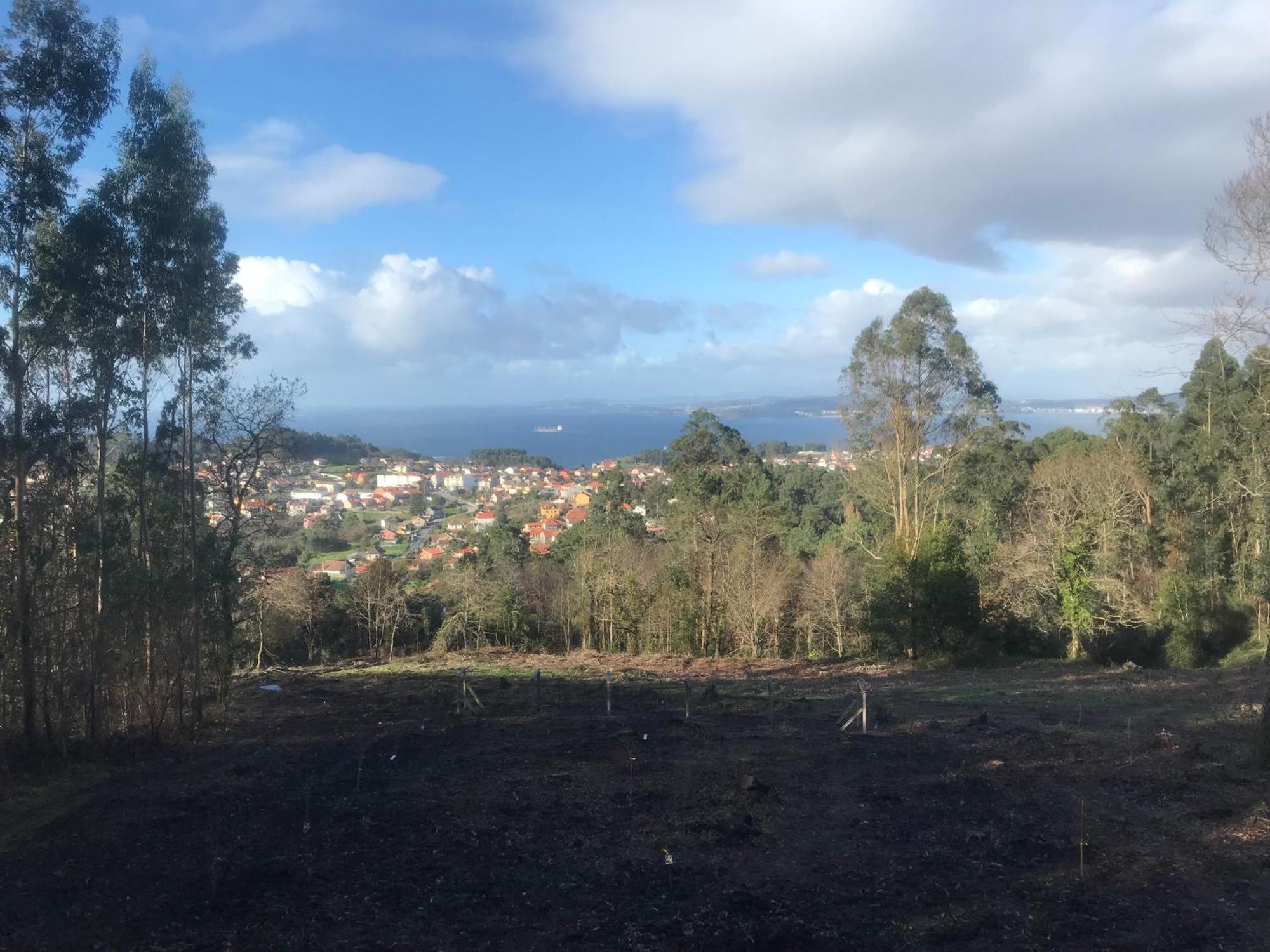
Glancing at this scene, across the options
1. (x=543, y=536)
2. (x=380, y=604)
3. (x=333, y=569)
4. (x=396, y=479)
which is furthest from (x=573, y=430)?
(x=380, y=604)

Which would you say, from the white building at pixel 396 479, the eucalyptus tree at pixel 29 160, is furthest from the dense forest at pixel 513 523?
the white building at pixel 396 479

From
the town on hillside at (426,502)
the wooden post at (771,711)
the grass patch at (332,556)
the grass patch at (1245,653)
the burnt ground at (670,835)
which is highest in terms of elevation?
the town on hillside at (426,502)

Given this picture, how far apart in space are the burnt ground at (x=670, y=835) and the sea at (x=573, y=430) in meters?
16.3

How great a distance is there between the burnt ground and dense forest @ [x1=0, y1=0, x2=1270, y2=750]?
8.69 feet

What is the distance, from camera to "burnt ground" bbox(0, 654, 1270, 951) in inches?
219

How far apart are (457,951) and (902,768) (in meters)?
5.67

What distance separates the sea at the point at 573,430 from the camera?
67156mm

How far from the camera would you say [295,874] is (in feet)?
21.6

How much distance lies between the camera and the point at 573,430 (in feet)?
423

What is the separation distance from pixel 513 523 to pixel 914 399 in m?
19.7

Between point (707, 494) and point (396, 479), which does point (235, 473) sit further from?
point (396, 479)

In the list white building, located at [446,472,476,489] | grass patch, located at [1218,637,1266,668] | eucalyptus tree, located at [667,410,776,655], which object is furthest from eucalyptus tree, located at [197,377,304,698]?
white building, located at [446,472,476,489]

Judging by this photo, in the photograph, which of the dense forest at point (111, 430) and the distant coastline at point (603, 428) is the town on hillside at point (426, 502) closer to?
the dense forest at point (111, 430)

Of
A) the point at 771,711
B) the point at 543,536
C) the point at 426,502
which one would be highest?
the point at 426,502
